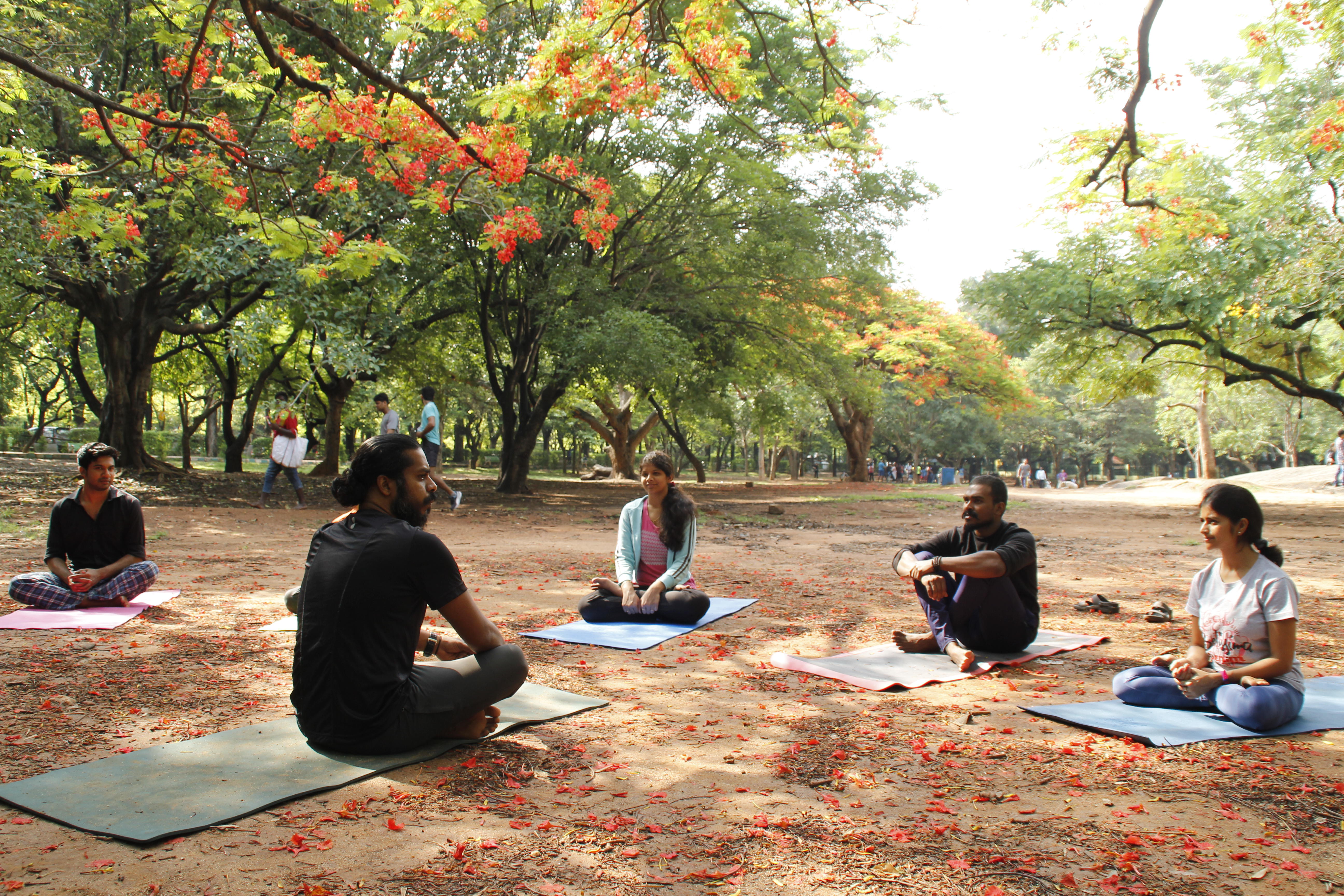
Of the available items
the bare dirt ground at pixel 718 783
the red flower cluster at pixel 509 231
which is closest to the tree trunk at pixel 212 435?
the red flower cluster at pixel 509 231

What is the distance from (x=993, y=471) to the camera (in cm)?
5844

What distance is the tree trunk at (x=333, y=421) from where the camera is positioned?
→ 23766 millimetres

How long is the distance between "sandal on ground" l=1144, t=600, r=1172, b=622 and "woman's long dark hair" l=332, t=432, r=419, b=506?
544 centimetres

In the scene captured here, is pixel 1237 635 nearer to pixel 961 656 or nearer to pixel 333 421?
pixel 961 656

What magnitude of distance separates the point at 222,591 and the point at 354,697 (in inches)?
173

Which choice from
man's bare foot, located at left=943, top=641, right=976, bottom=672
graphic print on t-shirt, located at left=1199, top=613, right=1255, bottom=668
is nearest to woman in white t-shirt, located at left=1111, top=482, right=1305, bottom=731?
graphic print on t-shirt, located at left=1199, top=613, right=1255, bottom=668

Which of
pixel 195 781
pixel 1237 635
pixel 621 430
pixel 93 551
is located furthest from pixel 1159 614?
pixel 621 430

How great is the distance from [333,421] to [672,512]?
68.1 feet

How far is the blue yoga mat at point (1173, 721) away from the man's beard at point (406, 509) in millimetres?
2836

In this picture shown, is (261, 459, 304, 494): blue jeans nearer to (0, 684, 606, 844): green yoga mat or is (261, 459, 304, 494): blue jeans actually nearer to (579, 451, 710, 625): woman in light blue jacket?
(579, 451, 710, 625): woman in light blue jacket

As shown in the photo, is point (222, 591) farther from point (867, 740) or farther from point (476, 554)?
point (867, 740)

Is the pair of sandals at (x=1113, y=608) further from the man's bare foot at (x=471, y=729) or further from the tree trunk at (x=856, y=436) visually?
the tree trunk at (x=856, y=436)

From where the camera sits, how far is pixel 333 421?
79.9ft

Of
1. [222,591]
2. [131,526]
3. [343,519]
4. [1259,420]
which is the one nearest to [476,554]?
[222,591]
